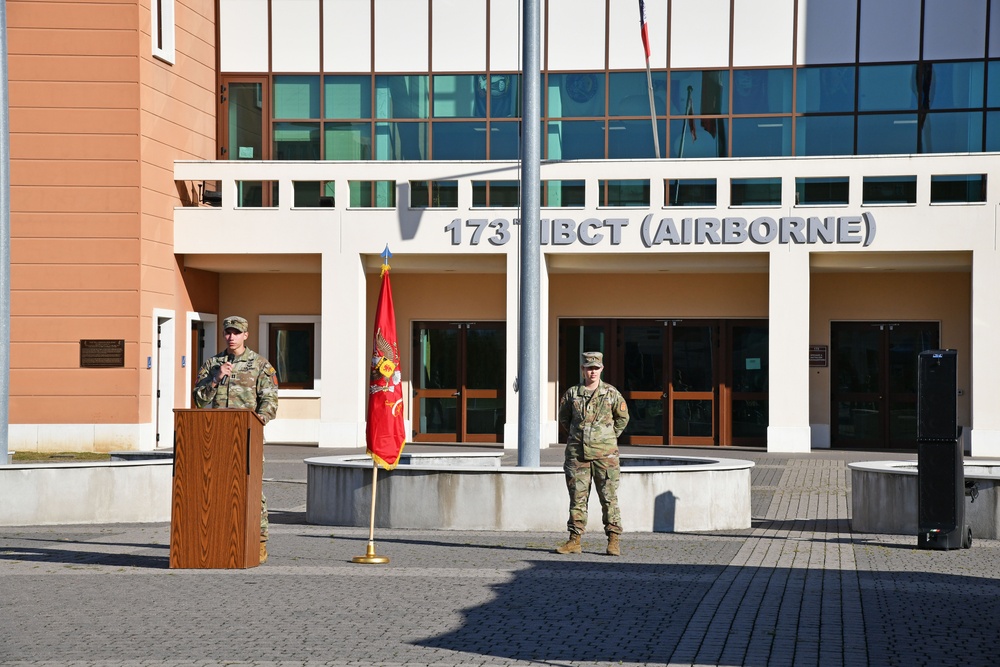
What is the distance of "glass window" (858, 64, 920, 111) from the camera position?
27984 mm

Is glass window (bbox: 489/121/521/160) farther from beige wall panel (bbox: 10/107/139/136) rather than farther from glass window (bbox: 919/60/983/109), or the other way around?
glass window (bbox: 919/60/983/109)

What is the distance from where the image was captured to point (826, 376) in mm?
28000

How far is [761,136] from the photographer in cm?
2828

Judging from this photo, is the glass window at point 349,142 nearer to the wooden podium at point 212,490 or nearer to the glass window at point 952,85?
the glass window at point 952,85

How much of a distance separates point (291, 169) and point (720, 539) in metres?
15.8

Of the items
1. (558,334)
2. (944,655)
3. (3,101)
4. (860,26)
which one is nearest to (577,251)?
(558,334)

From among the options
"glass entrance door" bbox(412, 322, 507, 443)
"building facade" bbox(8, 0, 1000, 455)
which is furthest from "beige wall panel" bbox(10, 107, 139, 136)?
"glass entrance door" bbox(412, 322, 507, 443)

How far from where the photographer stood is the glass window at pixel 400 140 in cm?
2881

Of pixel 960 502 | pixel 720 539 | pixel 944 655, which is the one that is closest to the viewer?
pixel 944 655

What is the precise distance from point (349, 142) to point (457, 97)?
95.5 inches

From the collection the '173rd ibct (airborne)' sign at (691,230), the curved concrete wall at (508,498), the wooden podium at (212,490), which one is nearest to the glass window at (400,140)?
the '173rd ibct (airborne)' sign at (691,230)

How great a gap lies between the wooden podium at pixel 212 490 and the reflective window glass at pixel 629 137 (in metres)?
19.0

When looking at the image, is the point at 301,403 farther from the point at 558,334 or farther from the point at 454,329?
the point at 558,334

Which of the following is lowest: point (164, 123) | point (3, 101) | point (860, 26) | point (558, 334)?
point (558, 334)
